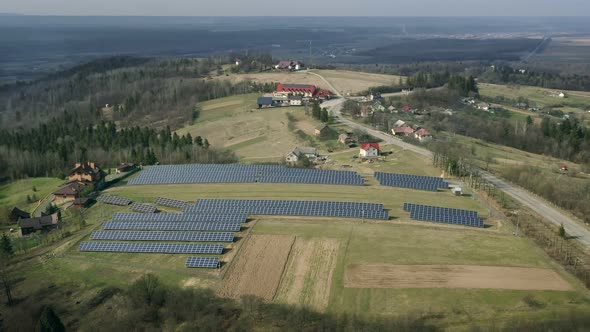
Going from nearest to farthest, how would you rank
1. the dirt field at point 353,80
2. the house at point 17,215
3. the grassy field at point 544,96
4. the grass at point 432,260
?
1. the grass at point 432,260
2. the house at point 17,215
3. the grassy field at point 544,96
4. the dirt field at point 353,80

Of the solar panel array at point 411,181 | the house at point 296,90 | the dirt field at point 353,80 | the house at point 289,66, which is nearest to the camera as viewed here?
the solar panel array at point 411,181

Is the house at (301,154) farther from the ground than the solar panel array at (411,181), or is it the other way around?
the house at (301,154)

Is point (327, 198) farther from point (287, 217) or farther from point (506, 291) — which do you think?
point (506, 291)

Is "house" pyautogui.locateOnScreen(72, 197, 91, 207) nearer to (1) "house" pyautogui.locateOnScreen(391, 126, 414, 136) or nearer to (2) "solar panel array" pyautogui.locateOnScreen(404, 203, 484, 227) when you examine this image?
(2) "solar panel array" pyautogui.locateOnScreen(404, 203, 484, 227)

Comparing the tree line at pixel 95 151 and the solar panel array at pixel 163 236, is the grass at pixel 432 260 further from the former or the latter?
the tree line at pixel 95 151

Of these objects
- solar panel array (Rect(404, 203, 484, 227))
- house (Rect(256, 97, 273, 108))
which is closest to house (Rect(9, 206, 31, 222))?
solar panel array (Rect(404, 203, 484, 227))

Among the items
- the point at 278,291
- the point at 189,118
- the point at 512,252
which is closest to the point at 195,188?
the point at 278,291

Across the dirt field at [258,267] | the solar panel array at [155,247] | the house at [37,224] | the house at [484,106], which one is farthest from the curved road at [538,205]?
the house at [37,224]
